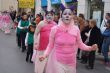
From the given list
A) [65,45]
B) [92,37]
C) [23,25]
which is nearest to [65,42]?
[65,45]

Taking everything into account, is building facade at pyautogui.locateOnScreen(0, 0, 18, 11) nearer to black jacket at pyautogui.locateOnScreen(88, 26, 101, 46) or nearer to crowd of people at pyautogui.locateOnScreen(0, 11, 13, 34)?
crowd of people at pyautogui.locateOnScreen(0, 11, 13, 34)

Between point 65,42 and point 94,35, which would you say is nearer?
point 65,42

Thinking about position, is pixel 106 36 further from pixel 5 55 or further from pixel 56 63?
pixel 56 63

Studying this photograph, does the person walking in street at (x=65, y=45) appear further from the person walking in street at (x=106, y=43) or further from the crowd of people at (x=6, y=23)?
the crowd of people at (x=6, y=23)

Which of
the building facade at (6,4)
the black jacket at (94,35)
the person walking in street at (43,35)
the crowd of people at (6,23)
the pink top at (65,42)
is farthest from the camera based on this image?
the building facade at (6,4)

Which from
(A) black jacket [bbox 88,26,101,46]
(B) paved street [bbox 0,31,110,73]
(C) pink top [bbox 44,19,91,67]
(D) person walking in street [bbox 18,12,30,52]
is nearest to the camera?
(C) pink top [bbox 44,19,91,67]

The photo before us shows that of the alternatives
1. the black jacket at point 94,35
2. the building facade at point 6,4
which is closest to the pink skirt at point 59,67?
the black jacket at point 94,35

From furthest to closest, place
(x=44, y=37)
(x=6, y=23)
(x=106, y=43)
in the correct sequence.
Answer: (x=6, y=23) < (x=106, y=43) < (x=44, y=37)

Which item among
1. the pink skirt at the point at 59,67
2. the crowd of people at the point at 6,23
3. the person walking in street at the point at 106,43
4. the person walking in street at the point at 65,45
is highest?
the person walking in street at the point at 65,45

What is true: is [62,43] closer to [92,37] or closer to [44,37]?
[44,37]

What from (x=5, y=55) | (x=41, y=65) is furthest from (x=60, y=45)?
(x=5, y=55)

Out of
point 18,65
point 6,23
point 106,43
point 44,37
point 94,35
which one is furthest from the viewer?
point 6,23

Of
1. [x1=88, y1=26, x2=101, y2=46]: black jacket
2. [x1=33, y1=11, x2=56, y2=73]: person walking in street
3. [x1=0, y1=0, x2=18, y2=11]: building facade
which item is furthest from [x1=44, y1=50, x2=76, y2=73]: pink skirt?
[x1=0, y1=0, x2=18, y2=11]: building facade

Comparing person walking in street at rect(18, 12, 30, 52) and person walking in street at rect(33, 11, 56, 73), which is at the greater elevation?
person walking in street at rect(33, 11, 56, 73)
